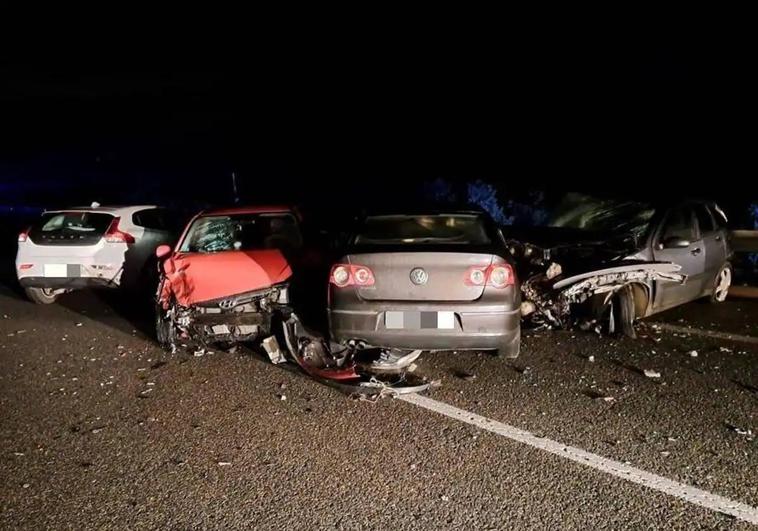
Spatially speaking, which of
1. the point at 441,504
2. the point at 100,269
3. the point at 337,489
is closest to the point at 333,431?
the point at 337,489

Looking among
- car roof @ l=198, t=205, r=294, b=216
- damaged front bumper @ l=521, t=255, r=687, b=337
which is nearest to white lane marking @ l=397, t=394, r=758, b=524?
damaged front bumper @ l=521, t=255, r=687, b=337

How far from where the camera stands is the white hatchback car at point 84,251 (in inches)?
337

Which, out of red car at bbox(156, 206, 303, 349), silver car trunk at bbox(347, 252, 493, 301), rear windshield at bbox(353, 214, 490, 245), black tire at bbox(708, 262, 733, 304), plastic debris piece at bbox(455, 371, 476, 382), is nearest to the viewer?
silver car trunk at bbox(347, 252, 493, 301)

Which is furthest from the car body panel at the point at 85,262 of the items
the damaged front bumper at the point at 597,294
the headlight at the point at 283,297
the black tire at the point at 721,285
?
the black tire at the point at 721,285

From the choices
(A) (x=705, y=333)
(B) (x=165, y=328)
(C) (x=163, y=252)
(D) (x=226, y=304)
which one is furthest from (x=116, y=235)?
(A) (x=705, y=333)

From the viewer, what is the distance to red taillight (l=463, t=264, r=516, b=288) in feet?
16.9

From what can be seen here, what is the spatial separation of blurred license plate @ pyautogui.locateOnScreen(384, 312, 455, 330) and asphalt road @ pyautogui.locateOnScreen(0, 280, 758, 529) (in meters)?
0.54

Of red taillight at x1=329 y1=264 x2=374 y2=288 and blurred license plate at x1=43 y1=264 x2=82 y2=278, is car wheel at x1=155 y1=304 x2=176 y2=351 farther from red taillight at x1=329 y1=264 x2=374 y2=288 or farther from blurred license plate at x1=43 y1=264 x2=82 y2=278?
blurred license plate at x1=43 y1=264 x2=82 y2=278

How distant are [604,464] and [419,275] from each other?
194cm

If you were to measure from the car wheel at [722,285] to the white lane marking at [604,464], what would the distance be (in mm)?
5022

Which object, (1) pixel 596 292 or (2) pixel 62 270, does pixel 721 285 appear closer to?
(1) pixel 596 292

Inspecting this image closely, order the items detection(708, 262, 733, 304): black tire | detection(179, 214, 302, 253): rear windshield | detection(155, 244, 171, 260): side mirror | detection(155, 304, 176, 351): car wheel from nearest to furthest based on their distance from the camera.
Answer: detection(155, 304, 176, 351): car wheel, detection(155, 244, 171, 260): side mirror, detection(179, 214, 302, 253): rear windshield, detection(708, 262, 733, 304): black tire

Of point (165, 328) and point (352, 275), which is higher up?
point (352, 275)

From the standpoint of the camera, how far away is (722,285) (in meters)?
8.45
